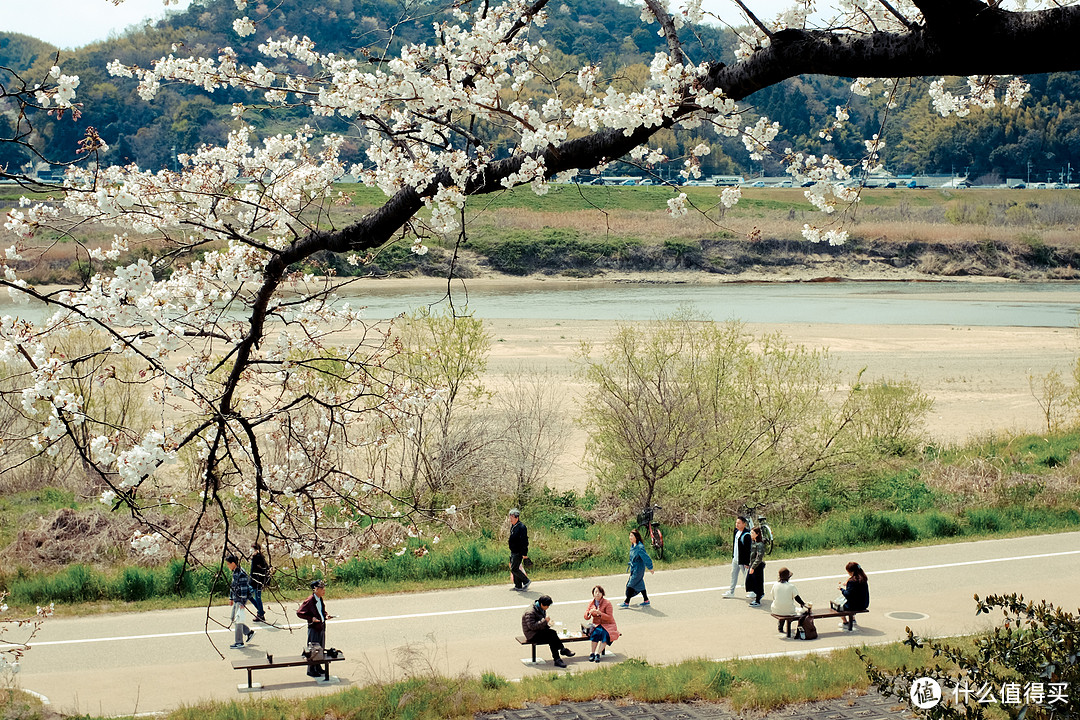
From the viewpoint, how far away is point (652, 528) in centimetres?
1529

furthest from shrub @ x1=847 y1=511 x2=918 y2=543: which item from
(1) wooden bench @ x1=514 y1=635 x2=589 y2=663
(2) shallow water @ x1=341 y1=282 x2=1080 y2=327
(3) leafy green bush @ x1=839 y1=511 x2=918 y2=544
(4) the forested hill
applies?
(4) the forested hill

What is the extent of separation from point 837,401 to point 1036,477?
916cm

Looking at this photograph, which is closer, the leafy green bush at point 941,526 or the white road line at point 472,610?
the white road line at point 472,610

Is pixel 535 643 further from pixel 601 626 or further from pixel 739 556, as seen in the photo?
pixel 739 556

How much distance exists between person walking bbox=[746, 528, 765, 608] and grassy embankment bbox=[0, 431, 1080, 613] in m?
2.13

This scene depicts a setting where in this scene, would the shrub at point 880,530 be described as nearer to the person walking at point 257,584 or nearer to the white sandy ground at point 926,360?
the white sandy ground at point 926,360

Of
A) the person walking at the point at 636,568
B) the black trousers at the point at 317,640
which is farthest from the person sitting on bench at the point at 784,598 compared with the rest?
the black trousers at the point at 317,640

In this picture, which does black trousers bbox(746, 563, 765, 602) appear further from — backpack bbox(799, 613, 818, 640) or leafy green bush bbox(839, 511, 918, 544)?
leafy green bush bbox(839, 511, 918, 544)

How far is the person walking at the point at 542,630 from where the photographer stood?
11188mm

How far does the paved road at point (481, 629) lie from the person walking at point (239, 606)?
16cm

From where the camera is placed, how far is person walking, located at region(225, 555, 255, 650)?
1123 cm

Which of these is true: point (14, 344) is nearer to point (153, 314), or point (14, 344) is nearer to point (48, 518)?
point (153, 314)

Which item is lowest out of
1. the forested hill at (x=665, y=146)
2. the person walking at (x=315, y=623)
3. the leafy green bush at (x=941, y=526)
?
the leafy green bush at (x=941, y=526)

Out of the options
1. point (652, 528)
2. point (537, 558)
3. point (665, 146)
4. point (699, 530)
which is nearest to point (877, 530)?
point (699, 530)
